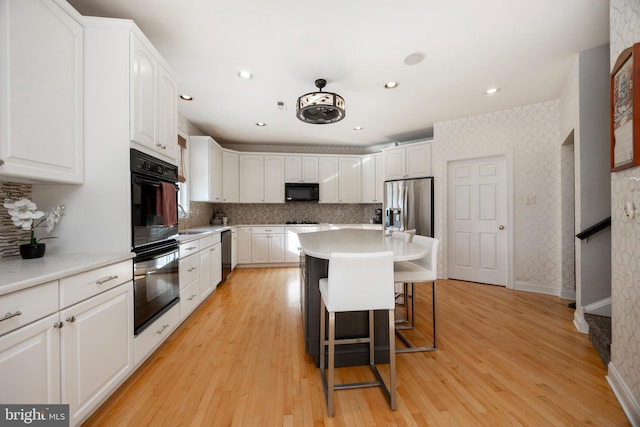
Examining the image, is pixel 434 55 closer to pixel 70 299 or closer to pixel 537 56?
pixel 537 56

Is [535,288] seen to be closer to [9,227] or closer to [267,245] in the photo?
[267,245]

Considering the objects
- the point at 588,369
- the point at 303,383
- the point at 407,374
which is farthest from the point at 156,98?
the point at 588,369

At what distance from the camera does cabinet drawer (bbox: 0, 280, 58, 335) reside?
0.96 m

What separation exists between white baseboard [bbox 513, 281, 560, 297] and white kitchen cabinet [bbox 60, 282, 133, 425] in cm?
445

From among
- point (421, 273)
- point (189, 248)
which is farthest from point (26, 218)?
point (421, 273)

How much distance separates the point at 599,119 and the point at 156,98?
12.6 ft

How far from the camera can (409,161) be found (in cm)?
474

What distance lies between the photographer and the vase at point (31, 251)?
142 centimetres

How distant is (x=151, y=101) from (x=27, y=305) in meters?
1.55

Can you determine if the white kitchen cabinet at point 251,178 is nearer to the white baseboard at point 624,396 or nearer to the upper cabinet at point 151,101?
the upper cabinet at point 151,101

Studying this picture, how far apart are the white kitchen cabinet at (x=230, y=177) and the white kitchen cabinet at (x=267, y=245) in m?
0.76

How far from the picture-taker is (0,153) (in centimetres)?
119

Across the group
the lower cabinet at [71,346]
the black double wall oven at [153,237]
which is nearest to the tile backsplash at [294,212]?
the black double wall oven at [153,237]

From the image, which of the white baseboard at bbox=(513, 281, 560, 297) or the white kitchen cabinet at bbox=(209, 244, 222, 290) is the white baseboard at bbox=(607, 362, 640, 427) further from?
the white kitchen cabinet at bbox=(209, 244, 222, 290)
